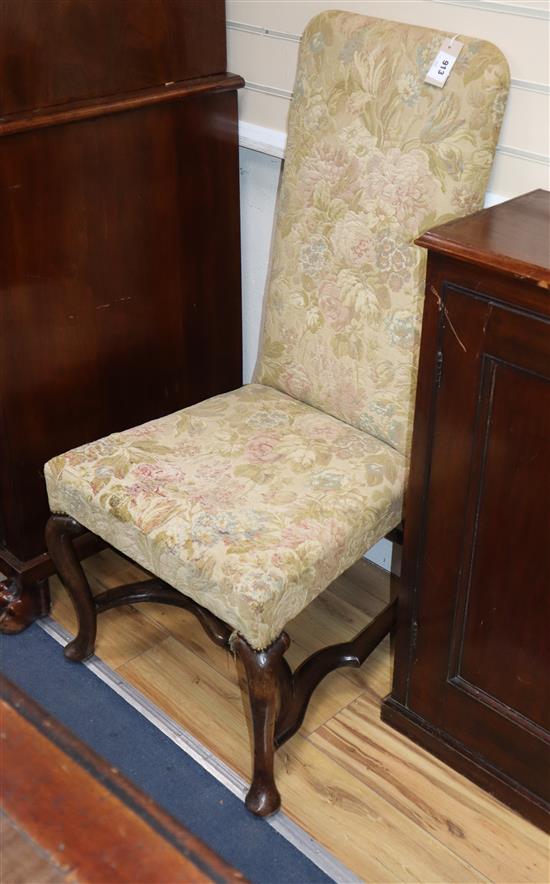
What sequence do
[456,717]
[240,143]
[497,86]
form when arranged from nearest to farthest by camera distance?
[497,86], [456,717], [240,143]

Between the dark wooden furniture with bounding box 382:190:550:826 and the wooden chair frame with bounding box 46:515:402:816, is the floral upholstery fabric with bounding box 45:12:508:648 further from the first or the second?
the dark wooden furniture with bounding box 382:190:550:826

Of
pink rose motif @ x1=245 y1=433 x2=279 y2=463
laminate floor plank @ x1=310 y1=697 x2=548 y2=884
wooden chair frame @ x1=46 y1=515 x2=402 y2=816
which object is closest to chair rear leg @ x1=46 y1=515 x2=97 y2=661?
wooden chair frame @ x1=46 y1=515 x2=402 y2=816

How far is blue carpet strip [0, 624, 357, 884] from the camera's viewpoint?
5.77 ft

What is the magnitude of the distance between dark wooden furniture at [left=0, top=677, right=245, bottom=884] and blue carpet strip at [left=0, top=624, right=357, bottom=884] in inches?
21.0

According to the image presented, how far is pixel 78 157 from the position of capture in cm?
195

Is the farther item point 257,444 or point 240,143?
point 240,143

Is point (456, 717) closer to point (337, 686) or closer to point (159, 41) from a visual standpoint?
point (337, 686)

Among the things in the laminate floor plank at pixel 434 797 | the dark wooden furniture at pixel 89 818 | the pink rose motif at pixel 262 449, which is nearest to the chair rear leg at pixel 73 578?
the pink rose motif at pixel 262 449

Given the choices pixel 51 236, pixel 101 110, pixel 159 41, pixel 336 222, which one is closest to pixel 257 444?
pixel 336 222

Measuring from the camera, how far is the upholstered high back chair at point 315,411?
168 centimetres

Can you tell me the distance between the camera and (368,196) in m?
1.83

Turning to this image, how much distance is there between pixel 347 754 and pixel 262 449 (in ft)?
2.01

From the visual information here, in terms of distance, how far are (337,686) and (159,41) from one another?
1.34 metres

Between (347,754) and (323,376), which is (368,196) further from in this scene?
(347,754)
